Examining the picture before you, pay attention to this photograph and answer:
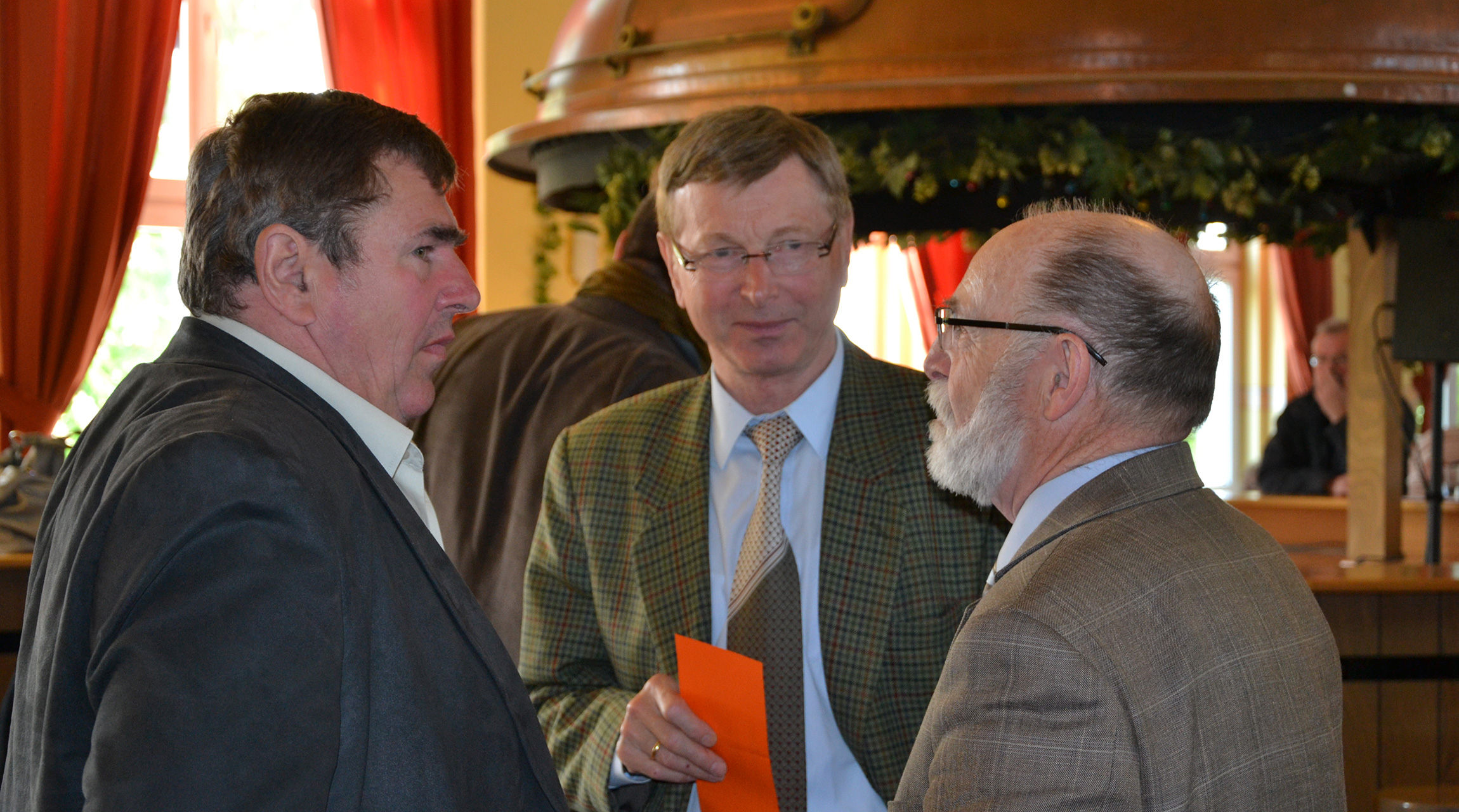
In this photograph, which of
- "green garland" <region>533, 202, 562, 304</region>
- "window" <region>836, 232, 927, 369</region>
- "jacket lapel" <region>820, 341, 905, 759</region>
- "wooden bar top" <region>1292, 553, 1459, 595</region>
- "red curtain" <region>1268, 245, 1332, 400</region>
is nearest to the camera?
"jacket lapel" <region>820, 341, 905, 759</region>

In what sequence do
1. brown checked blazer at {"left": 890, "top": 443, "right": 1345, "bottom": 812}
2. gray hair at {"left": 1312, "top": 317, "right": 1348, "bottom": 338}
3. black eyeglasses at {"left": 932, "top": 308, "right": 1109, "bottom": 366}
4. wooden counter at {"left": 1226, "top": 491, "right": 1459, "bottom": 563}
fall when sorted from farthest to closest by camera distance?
gray hair at {"left": 1312, "top": 317, "right": 1348, "bottom": 338} → wooden counter at {"left": 1226, "top": 491, "right": 1459, "bottom": 563} → black eyeglasses at {"left": 932, "top": 308, "right": 1109, "bottom": 366} → brown checked blazer at {"left": 890, "top": 443, "right": 1345, "bottom": 812}

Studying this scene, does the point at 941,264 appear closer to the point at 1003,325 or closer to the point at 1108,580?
the point at 1003,325

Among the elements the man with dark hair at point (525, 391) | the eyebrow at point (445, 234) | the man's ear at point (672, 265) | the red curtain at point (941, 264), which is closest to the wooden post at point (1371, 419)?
the man with dark hair at point (525, 391)

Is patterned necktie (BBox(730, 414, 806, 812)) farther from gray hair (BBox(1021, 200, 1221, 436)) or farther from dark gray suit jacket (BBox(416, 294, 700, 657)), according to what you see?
dark gray suit jacket (BBox(416, 294, 700, 657))

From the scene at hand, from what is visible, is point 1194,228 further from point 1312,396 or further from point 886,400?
point 1312,396

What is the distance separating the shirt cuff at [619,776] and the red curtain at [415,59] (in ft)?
17.3

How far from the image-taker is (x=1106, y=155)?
322 cm

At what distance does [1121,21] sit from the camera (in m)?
3.09

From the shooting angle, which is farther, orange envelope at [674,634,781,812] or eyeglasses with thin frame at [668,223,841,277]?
eyeglasses with thin frame at [668,223,841,277]

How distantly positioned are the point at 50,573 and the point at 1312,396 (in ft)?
25.6

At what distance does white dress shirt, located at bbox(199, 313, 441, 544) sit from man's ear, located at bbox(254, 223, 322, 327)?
4 centimetres

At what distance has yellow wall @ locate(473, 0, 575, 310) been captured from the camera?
23.1 ft

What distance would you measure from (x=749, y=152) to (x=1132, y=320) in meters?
0.75

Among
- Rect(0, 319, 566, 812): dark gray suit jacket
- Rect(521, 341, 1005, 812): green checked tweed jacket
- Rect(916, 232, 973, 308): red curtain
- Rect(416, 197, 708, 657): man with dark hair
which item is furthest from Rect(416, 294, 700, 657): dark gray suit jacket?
Rect(916, 232, 973, 308): red curtain
